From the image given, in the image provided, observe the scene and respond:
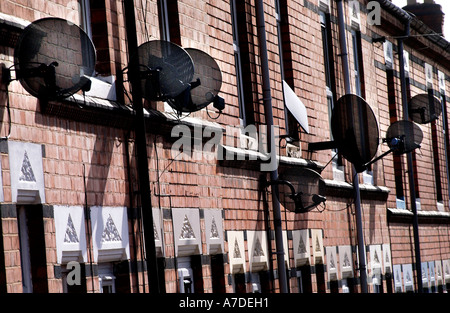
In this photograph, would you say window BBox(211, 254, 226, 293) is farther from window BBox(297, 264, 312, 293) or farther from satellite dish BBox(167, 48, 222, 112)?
window BBox(297, 264, 312, 293)

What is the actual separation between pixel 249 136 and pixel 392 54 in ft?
34.7

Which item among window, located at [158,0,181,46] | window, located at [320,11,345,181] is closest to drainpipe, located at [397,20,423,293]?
window, located at [320,11,345,181]

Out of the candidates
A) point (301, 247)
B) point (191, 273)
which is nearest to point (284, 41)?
point (301, 247)

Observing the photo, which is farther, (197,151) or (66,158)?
(197,151)

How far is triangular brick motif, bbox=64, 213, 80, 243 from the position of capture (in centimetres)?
1003

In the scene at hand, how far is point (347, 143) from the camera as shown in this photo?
18047mm

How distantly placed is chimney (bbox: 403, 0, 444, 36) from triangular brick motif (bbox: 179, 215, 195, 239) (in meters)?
21.5

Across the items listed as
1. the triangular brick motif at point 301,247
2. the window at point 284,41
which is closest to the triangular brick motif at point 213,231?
the triangular brick motif at point 301,247

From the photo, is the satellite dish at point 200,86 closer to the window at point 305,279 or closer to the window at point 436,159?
the window at point 305,279

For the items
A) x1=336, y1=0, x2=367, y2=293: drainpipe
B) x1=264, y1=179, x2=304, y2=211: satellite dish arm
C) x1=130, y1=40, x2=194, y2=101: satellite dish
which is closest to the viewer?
x1=130, y1=40, x2=194, y2=101: satellite dish

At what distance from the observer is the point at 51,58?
30.0 feet

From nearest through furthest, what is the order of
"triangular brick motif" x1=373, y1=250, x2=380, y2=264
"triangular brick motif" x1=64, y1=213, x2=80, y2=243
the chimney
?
"triangular brick motif" x1=64, y1=213, x2=80, y2=243 → "triangular brick motif" x1=373, y1=250, x2=380, y2=264 → the chimney
